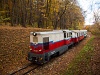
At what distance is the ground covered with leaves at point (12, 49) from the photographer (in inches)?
502

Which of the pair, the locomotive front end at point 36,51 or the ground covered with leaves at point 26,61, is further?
the locomotive front end at point 36,51

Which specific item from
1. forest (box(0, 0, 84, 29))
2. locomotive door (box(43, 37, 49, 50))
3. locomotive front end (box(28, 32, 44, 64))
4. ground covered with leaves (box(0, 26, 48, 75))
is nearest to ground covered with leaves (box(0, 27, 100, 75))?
ground covered with leaves (box(0, 26, 48, 75))

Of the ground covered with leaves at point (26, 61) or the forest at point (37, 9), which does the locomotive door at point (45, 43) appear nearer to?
the ground covered with leaves at point (26, 61)

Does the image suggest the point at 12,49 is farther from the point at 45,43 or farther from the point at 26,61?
the point at 45,43

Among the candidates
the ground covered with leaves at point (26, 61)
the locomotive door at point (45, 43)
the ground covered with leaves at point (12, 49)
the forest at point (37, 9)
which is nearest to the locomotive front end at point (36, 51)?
the locomotive door at point (45, 43)

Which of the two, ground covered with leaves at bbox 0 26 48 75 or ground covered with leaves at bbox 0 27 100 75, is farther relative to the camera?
ground covered with leaves at bbox 0 26 48 75

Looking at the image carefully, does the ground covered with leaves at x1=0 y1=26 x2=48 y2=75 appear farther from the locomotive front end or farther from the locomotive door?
the locomotive door

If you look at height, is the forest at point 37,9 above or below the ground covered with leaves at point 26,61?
above

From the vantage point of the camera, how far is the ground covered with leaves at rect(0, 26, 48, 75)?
502 inches

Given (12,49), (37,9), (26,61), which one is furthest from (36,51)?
(37,9)

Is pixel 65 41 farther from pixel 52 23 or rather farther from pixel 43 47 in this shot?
pixel 52 23

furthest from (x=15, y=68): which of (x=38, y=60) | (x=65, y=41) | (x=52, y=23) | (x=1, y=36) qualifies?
(x=52, y=23)

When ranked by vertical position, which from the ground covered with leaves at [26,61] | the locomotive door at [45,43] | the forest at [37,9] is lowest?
the ground covered with leaves at [26,61]

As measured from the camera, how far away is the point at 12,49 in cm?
1518
